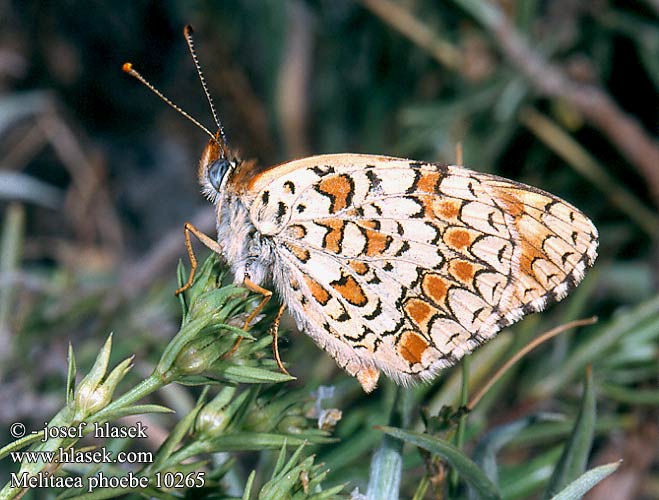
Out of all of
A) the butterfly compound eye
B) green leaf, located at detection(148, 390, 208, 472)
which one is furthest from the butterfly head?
green leaf, located at detection(148, 390, 208, 472)

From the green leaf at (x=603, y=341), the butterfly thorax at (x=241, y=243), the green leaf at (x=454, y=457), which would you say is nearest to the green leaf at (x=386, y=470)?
the green leaf at (x=454, y=457)

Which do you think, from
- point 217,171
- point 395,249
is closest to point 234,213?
point 217,171

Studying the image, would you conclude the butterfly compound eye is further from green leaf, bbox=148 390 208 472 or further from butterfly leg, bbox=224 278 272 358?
green leaf, bbox=148 390 208 472

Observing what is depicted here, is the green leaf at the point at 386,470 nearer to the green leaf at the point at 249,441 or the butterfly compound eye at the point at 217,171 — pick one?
the green leaf at the point at 249,441

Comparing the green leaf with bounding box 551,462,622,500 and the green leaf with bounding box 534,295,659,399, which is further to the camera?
the green leaf with bounding box 534,295,659,399

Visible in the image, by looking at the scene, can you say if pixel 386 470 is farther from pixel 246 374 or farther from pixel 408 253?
pixel 408 253
